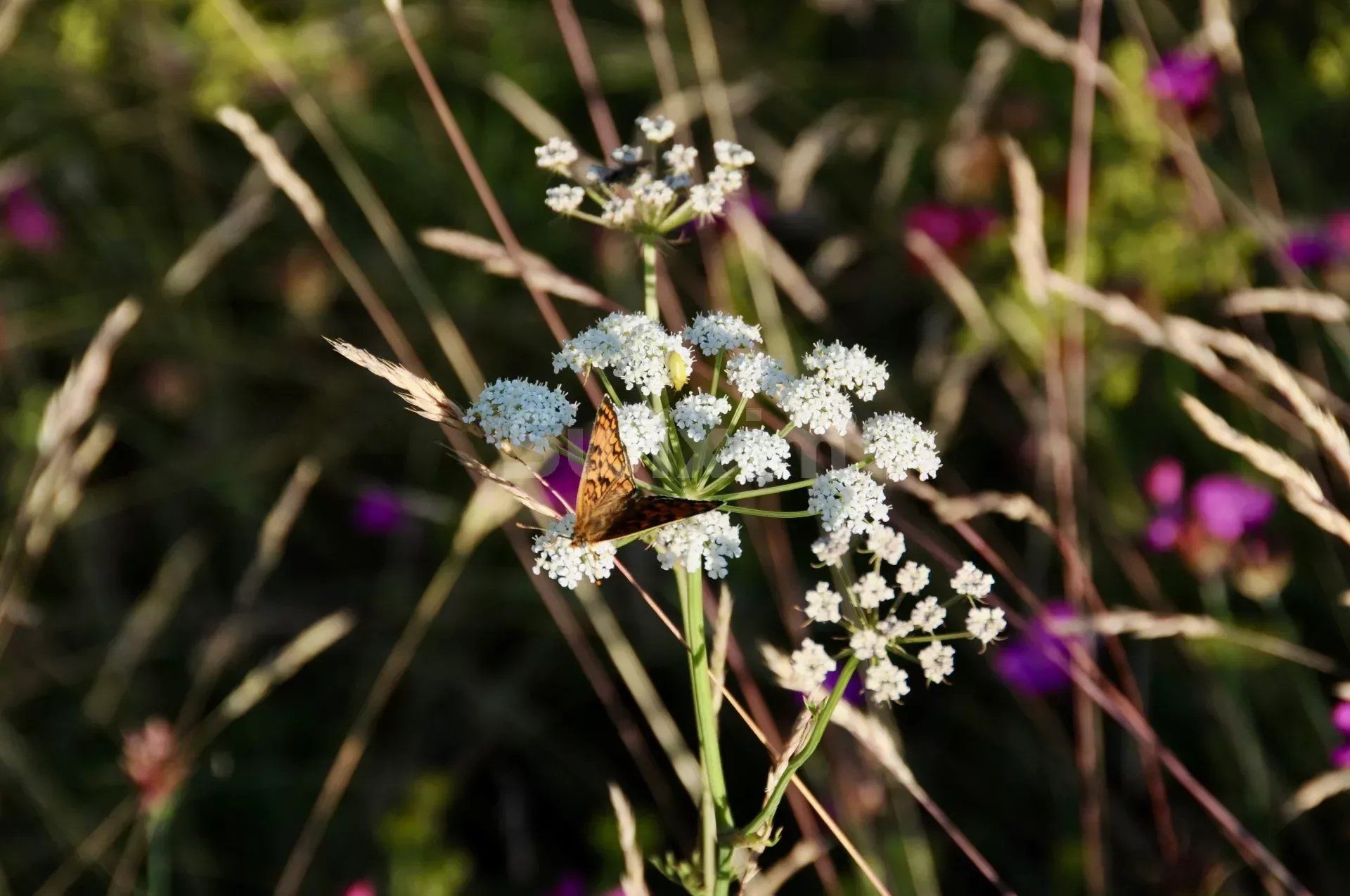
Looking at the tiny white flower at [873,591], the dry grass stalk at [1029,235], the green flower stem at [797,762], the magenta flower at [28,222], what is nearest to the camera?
the green flower stem at [797,762]

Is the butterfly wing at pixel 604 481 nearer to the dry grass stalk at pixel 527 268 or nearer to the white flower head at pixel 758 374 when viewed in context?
the white flower head at pixel 758 374

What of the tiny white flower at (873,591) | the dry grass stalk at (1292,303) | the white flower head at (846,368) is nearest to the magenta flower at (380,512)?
the white flower head at (846,368)

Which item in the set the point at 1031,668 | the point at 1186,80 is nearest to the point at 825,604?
the point at 1031,668

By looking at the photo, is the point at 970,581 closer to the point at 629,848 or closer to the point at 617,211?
the point at 629,848

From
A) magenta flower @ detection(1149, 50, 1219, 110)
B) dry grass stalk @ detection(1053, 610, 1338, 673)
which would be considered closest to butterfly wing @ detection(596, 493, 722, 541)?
dry grass stalk @ detection(1053, 610, 1338, 673)

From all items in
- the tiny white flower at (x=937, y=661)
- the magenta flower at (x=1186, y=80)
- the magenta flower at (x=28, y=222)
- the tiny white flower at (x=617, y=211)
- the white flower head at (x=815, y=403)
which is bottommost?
the tiny white flower at (x=937, y=661)

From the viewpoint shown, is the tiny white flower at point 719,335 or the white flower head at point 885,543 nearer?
the white flower head at point 885,543

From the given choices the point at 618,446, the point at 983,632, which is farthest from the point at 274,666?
the point at 983,632
